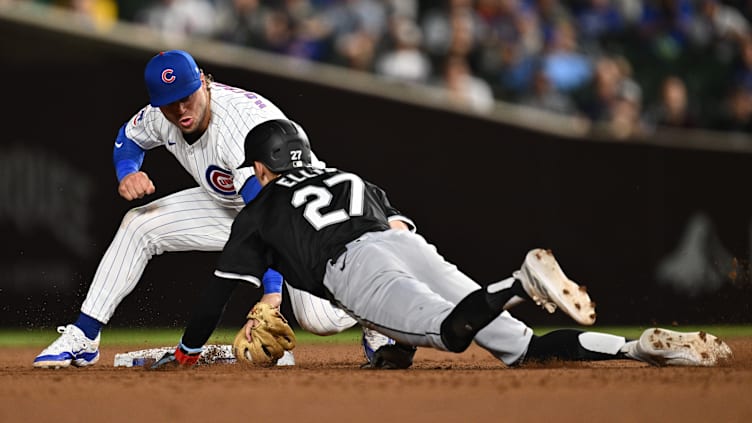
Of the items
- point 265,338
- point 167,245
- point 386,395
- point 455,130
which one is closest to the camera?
point 386,395

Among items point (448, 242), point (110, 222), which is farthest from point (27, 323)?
point (448, 242)

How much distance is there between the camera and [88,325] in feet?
17.9

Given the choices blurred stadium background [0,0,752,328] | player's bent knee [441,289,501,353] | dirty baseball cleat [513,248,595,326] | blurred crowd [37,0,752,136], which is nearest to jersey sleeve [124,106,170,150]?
blurred stadium background [0,0,752,328]

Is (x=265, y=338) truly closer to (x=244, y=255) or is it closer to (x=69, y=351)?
(x=244, y=255)

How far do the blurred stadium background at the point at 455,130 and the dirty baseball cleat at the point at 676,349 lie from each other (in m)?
3.61

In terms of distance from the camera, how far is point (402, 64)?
10.4m

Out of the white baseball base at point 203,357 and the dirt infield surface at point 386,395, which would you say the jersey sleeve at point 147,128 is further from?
the dirt infield surface at point 386,395

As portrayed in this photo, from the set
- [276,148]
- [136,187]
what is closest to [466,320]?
[276,148]

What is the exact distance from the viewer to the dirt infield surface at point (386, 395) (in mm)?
3199

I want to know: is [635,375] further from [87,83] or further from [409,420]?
[87,83]

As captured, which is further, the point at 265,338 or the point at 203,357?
the point at 203,357

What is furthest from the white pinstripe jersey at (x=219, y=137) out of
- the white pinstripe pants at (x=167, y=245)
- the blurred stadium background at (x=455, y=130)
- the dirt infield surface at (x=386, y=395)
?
the blurred stadium background at (x=455, y=130)

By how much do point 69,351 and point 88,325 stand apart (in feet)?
0.55

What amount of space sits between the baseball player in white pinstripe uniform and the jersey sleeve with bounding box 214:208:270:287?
0.48 meters
